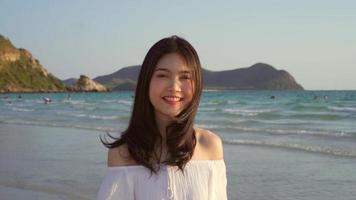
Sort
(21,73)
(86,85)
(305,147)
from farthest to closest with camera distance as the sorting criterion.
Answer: (86,85) < (21,73) < (305,147)

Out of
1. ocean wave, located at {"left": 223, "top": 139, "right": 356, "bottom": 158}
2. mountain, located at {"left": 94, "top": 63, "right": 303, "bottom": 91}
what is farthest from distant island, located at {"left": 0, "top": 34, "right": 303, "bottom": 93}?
ocean wave, located at {"left": 223, "top": 139, "right": 356, "bottom": 158}

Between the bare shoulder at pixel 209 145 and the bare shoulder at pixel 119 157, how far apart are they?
0.94 ft

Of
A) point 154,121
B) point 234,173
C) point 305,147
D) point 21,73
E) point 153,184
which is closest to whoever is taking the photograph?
point 153,184

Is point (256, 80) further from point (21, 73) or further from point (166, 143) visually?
point (166, 143)

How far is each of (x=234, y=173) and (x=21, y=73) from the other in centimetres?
13695

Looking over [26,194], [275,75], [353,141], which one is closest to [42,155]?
[26,194]

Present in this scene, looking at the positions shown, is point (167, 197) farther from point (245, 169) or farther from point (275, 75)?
point (275, 75)

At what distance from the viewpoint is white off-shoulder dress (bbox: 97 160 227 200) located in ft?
6.37

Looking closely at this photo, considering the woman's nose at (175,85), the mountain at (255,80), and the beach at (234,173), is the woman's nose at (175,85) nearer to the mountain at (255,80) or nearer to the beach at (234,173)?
the beach at (234,173)

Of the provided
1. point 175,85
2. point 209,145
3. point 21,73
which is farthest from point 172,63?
point 21,73

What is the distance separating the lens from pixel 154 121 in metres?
2.07

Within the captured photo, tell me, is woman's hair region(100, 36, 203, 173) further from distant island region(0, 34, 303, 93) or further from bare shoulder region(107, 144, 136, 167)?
distant island region(0, 34, 303, 93)

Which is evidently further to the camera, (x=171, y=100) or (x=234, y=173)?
(x=234, y=173)

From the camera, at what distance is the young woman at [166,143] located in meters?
1.95
